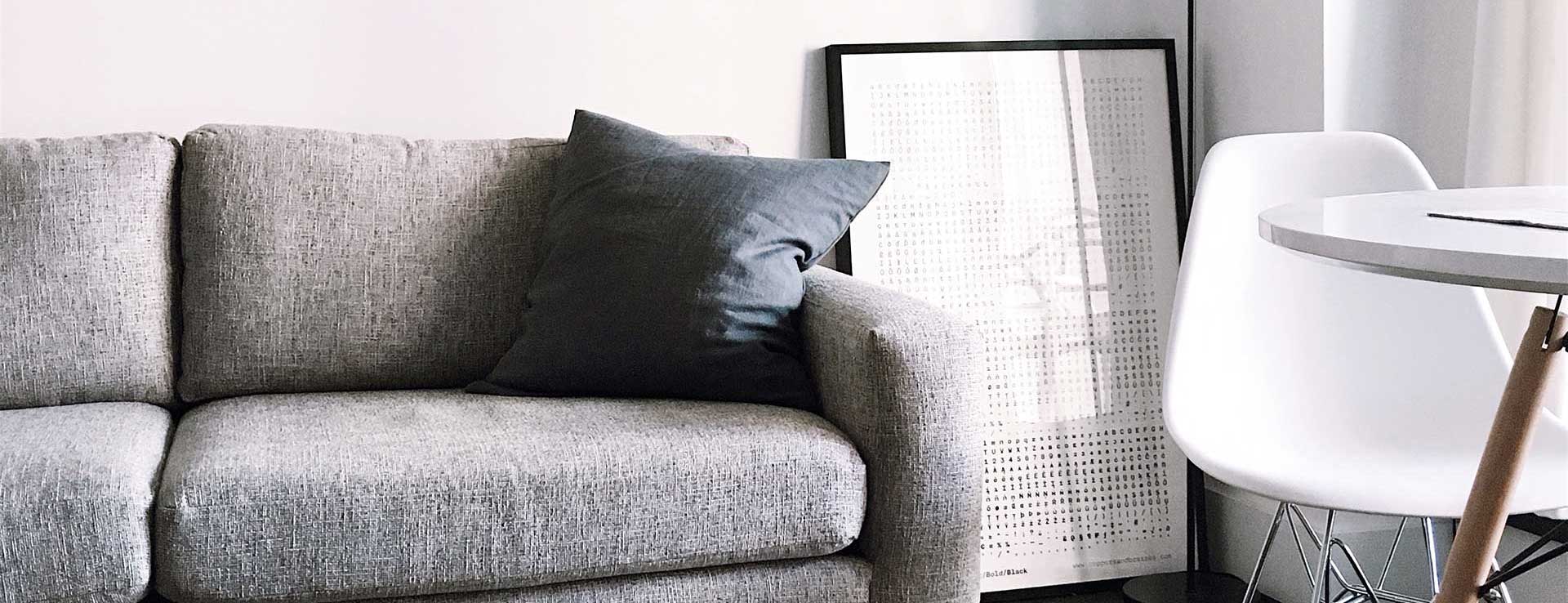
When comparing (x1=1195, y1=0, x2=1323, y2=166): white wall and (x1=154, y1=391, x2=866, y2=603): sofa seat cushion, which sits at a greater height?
(x1=1195, y1=0, x2=1323, y2=166): white wall

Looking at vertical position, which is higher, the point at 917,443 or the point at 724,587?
the point at 917,443

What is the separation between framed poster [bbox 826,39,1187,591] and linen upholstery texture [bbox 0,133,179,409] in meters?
1.16

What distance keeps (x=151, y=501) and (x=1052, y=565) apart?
5.21 feet

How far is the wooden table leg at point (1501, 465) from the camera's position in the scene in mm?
1145

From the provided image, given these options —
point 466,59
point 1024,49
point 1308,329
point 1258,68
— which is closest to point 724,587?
point 1308,329

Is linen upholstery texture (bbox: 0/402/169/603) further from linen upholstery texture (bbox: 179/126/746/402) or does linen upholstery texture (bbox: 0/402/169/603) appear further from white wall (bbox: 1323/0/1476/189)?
white wall (bbox: 1323/0/1476/189)

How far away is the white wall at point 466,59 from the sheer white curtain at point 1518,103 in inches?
26.6

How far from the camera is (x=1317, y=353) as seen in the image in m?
1.81

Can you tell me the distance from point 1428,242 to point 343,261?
159 cm

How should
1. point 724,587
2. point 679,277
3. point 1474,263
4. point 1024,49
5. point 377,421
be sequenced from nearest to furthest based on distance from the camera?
point 1474,263, point 724,587, point 377,421, point 679,277, point 1024,49

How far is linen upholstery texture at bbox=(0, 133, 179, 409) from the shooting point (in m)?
2.00

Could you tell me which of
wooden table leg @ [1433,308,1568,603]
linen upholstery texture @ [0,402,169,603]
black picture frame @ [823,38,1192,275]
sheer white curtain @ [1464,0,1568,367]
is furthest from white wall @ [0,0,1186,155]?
wooden table leg @ [1433,308,1568,603]

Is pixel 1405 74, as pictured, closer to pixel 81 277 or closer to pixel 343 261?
pixel 343 261

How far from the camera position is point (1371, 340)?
180cm
